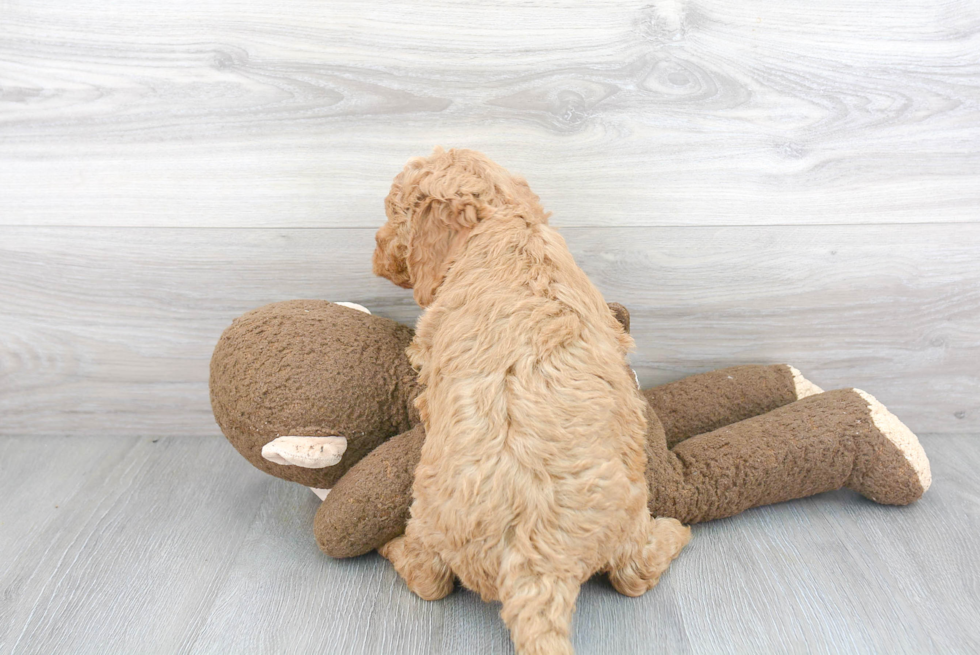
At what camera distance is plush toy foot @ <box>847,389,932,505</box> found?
3.38ft

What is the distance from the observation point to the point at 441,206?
86 cm

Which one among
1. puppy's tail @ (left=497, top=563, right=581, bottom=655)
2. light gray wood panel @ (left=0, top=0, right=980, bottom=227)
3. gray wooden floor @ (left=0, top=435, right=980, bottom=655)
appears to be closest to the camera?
puppy's tail @ (left=497, top=563, right=581, bottom=655)

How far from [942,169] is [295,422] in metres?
1.22

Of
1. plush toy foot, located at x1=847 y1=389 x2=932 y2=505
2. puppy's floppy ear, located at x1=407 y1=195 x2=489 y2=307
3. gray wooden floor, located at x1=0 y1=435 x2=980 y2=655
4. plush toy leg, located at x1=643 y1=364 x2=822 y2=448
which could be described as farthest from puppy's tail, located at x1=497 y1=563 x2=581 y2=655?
plush toy foot, located at x1=847 y1=389 x2=932 y2=505

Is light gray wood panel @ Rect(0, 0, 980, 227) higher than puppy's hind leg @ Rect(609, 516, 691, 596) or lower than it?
higher

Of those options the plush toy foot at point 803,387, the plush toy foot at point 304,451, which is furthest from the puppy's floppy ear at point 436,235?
the plush toy foot at point 803,387

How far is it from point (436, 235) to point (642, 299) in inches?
20.3

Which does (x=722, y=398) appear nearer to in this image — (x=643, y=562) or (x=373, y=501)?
(x=643, y=562)

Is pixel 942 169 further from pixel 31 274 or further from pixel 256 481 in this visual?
pixel 31 274

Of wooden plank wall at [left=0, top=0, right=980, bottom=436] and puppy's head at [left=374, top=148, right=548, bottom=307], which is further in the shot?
wooden plank wall at [left=0, top=0, right=980, bottom=436]

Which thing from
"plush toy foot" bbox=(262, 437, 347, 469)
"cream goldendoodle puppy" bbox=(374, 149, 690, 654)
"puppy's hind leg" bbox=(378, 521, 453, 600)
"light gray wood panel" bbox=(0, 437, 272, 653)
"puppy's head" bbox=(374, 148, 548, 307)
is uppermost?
"puppy's head" bbox=(374, 148, 548, 307)

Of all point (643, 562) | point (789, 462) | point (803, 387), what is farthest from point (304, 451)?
point (803, 387)

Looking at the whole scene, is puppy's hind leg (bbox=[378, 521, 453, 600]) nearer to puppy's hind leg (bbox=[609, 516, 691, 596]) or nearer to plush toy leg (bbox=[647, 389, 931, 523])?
puppy's hind leg (bbox=[609, 516, 691, 596])

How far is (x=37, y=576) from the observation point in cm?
96
